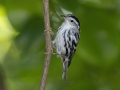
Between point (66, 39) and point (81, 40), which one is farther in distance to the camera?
point (66, 39)

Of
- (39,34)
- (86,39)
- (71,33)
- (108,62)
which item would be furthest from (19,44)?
(71,33)

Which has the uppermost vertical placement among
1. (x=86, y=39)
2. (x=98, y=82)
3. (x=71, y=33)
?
(x=86, y=39)

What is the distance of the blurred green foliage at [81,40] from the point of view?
1645mm

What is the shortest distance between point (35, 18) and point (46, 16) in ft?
1.18

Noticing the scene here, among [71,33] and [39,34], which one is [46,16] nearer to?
[39,34]

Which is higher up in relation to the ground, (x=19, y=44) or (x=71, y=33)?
(x=19, y=44)

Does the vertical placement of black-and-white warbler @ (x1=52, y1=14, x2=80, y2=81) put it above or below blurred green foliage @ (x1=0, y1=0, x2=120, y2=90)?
below

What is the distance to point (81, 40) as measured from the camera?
168cm

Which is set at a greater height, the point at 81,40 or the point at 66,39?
A: the point at 81,40

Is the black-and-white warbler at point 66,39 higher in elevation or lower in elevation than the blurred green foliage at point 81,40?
lower

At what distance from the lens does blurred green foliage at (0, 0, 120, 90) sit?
5.40 feet

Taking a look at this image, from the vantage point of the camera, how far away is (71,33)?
8.14 feet

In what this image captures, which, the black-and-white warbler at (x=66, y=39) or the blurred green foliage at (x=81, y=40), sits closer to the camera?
the blurred green foliage at (x=81, y=40)

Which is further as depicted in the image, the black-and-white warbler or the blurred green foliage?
the black-and-white warbler
